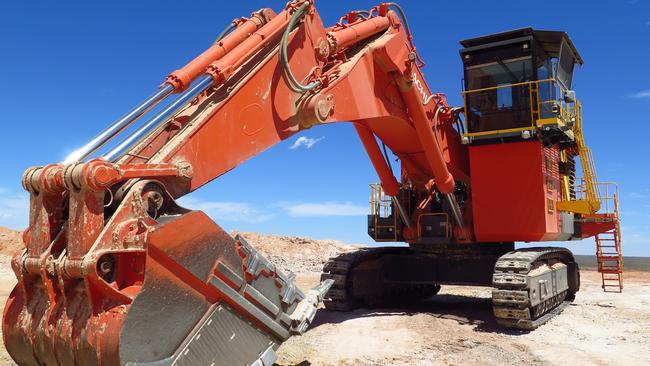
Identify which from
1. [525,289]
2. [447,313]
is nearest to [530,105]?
[525,289]

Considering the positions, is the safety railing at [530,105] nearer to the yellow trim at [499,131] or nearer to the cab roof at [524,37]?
the yellow trim at [499,131]

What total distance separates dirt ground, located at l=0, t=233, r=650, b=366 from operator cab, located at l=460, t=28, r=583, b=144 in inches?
142

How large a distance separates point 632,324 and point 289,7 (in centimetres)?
915

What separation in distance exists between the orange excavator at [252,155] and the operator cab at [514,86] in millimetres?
32

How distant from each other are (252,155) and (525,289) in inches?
227

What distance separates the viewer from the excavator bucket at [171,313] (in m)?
4.23

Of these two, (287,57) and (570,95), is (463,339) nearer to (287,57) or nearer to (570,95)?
(570,95)

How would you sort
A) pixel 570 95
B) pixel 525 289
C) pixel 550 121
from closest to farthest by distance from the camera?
pixel 525 289, pixel 550 121, pixel 570 95

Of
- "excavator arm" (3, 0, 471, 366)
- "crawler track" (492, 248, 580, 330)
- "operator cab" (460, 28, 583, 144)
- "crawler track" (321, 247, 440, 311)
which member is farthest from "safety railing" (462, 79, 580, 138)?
"excavator arm" (3, 0, 471, 366)

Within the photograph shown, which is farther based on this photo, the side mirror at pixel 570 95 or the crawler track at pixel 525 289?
the side mirror at pixel 570 95

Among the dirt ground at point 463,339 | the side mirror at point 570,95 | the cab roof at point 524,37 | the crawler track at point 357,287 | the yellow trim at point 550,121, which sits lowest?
the dirt ground at point 463,339

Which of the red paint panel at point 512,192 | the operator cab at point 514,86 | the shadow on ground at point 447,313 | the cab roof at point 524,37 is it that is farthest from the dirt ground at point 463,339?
the cab roof at point 524,37

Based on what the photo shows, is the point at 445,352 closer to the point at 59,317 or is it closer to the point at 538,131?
the point at 538,131

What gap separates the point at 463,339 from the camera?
8.84 metres
